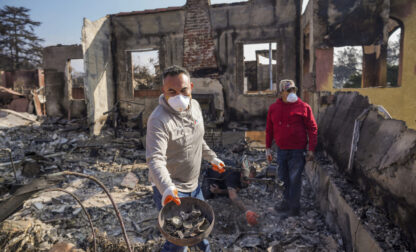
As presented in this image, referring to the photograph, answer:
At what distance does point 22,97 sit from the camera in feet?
50.1

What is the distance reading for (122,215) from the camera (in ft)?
13.6

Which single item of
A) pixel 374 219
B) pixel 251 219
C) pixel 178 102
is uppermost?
pixel 178 102

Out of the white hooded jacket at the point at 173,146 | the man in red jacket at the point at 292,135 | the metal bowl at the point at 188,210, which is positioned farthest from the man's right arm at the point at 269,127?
the metal bowl at the point at 188,210

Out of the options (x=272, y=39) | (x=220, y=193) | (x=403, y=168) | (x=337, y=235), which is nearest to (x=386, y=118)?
(x=403, y=168)

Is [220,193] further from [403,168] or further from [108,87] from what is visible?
[108,87]

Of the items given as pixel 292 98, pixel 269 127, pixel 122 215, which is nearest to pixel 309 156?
pixel 269 127

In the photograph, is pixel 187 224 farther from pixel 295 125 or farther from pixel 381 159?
pixel 295 125

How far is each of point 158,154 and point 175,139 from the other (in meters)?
0.25

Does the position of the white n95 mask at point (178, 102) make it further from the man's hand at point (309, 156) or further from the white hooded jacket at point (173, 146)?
the man's hand at point (309, 156)

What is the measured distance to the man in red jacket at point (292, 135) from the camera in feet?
12.1

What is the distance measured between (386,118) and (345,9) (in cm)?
447

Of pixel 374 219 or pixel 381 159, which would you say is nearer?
pixel 374 219

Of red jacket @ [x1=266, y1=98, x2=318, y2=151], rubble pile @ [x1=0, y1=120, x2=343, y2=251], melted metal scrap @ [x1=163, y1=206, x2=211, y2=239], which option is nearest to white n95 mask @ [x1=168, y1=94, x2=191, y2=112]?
melted metal scrap @ [x1=163, y1=206, x2=211, y2=239]

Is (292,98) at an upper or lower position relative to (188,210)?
upper
